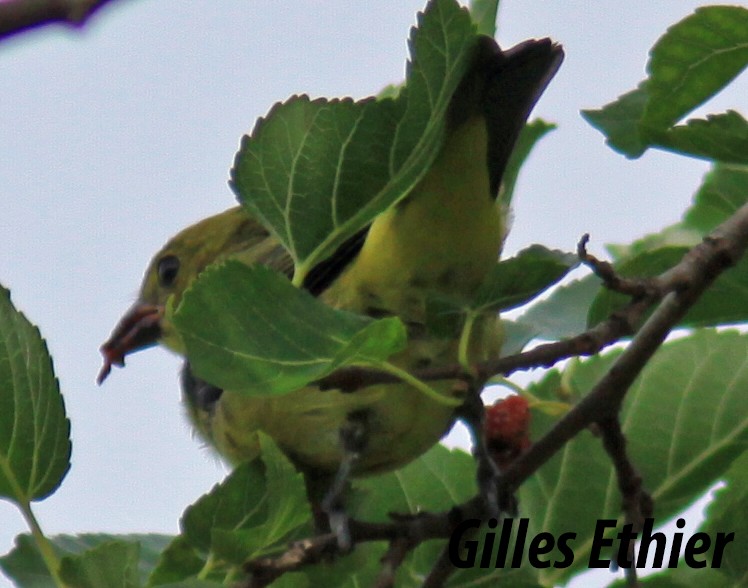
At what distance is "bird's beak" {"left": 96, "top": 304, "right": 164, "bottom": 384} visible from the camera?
3270 mm

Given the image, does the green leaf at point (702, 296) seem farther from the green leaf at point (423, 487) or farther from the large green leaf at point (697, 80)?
the green leaf at point (423, 487)

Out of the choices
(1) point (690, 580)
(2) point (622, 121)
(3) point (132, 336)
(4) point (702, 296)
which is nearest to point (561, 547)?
(1) point (690, 580)

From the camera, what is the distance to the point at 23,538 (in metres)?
2.01

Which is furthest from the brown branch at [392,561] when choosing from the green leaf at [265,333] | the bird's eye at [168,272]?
the bird's eye at [168,272]

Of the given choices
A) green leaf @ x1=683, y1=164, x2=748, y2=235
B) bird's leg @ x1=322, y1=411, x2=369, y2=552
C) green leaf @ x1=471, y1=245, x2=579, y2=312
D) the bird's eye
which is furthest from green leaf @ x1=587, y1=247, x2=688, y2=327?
the bird's eye

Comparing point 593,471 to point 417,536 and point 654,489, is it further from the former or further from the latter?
point 417,536

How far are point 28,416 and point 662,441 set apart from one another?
116cm

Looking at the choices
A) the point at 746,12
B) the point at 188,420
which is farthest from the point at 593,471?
the point at 188,420

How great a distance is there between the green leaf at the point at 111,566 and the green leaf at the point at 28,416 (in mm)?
186

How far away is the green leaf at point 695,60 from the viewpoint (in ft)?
5.84

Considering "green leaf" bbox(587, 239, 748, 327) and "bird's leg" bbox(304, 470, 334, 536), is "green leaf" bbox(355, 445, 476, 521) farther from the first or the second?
"green leaf" bbox(587, 239, 748, 327)

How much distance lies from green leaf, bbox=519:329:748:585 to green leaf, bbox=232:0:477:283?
2.16 feet

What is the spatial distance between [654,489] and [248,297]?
1.03 m

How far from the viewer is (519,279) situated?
1.66 metres
